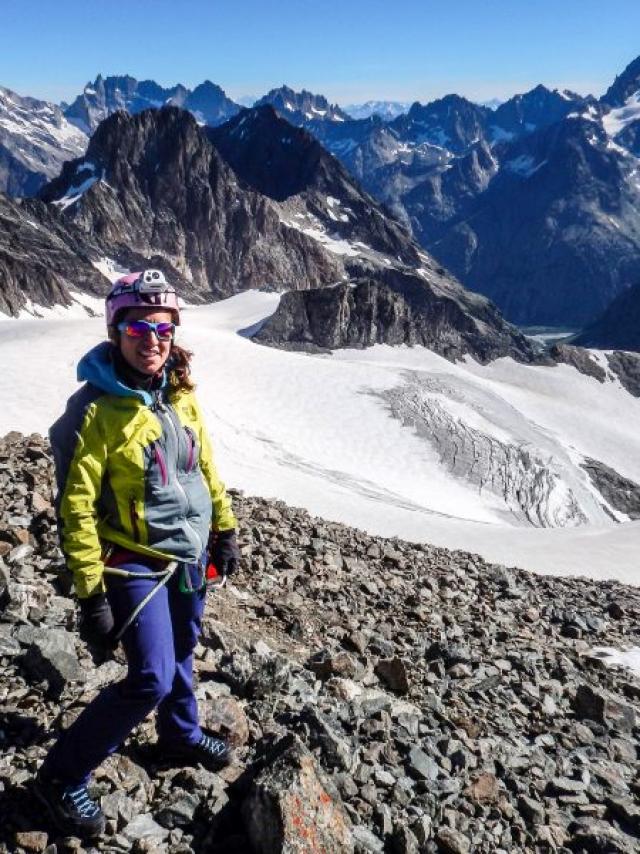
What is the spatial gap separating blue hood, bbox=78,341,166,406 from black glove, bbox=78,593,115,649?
1.37m

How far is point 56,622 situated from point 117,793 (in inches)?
103

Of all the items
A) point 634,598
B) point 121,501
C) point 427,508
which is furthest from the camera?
point 427,508

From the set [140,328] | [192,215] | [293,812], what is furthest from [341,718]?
[192,215]

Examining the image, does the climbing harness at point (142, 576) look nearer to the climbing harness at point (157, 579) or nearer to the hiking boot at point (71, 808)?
the climbing harness at point (157, 579)

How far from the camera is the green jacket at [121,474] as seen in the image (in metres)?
4.66

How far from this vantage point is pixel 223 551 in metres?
5.91

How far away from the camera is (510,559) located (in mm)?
21422

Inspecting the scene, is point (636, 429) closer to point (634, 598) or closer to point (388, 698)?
point (634, 598)

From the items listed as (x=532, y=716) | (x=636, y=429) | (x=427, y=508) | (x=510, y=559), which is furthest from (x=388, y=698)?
(x=636, y=429)

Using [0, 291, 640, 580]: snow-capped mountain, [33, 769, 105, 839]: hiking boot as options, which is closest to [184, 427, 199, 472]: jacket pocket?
[33, 769, 105, 839]: hiking boot

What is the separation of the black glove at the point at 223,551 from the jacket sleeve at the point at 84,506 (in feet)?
4.28

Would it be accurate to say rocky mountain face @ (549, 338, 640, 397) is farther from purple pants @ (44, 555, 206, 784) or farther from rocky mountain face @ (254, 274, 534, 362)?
purple pants @ (44, 555, 206, 784)

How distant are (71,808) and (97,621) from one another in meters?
1.27

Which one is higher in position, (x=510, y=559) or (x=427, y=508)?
(x=510, y=559)
